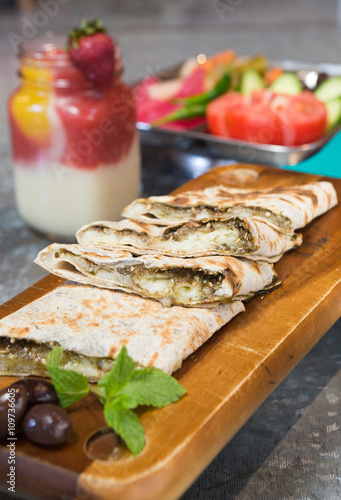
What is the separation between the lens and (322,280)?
72.2 inches

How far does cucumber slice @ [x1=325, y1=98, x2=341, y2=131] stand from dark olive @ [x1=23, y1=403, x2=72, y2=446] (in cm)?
241

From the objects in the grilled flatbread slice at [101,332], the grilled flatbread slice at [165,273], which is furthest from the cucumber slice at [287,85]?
the grilled flatbread slice at [101,332]

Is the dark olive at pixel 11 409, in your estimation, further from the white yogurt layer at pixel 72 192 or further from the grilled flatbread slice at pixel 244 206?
the white yogurt layer at pixel 72 192

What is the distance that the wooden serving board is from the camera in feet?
4.03

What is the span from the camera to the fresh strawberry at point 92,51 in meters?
2.39

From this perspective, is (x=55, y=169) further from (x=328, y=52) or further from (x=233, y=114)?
(x=328, y=52)


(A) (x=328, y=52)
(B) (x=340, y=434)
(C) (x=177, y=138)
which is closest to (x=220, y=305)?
(B) (x=340, y=434)

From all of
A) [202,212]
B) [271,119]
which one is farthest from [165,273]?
[271,119]

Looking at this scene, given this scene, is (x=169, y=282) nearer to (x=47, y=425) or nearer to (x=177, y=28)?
(x=47, y=425)

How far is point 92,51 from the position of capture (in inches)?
93.7

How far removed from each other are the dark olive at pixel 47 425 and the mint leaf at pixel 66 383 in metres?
0.06

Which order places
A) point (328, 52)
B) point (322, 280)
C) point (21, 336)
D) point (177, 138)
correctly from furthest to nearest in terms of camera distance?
point (328, 52) < point (177, 138) < point (322, 280) < point (21, 336)

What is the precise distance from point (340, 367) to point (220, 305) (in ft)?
1.77

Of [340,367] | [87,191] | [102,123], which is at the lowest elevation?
[340,367]
